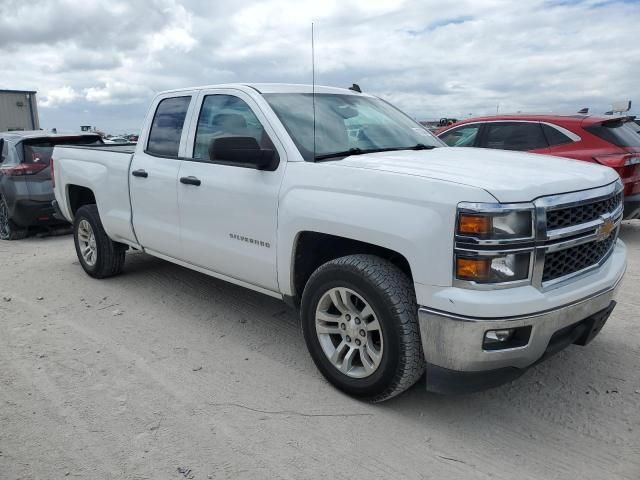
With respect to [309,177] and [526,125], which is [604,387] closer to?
[309,177]

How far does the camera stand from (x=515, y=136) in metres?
7.35

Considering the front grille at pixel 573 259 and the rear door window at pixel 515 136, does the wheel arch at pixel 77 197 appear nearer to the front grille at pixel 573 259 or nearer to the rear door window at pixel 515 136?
the front grille at pixel 573 259

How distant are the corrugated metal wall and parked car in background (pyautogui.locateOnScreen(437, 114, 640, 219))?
24.6m

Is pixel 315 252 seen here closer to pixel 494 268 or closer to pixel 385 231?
pixel 385 231

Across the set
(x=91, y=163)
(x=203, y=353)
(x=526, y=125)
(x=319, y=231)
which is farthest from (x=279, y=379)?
(x=526, y=125)

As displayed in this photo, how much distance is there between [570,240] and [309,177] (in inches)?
59.1

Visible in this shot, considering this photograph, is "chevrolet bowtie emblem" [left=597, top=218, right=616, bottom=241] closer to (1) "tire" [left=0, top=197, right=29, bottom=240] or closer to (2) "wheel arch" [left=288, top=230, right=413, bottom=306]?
(2) "wheel arch" [left=288, top=230, right=413, bottom=306]

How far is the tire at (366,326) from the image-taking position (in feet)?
9.25

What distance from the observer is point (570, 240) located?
272 cm

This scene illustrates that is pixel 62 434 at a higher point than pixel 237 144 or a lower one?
lower

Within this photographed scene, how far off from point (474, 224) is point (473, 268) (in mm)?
214

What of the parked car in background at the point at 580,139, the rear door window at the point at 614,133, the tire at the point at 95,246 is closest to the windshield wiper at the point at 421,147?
the tire at the point at 95,246

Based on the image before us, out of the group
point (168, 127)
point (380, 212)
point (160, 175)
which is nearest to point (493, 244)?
point (380, 212)

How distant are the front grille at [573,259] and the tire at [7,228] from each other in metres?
8.37
